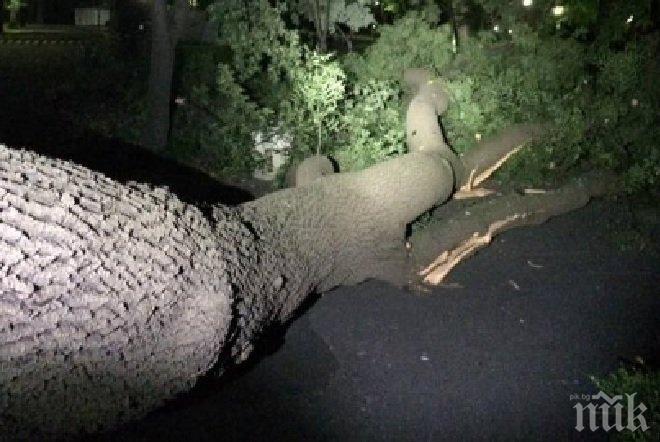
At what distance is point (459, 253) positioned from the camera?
4.49 m

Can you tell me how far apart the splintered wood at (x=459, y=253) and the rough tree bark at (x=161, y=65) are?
3329 millimetres

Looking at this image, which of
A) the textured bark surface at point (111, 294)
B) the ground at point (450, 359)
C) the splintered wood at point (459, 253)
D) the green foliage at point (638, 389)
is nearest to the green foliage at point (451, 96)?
the splintered wood at point (459, 253)

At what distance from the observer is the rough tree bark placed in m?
5.81

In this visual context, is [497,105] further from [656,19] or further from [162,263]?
[162,263]

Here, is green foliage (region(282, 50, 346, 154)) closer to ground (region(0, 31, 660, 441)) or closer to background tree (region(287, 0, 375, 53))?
background tree (region(287, 0, 375, 53))

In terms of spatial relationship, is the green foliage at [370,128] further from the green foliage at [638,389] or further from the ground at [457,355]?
the green foliage at [638,389]

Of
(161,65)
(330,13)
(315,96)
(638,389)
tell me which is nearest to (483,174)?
(315,96)

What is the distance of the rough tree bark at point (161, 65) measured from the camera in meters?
5.81

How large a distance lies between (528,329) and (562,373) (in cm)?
45

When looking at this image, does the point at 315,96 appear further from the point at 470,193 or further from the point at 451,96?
the point at 470,193

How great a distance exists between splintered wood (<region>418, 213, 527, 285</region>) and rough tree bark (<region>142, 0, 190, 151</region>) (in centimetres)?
333

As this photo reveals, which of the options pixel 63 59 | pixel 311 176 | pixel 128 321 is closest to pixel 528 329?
pixel 311 176

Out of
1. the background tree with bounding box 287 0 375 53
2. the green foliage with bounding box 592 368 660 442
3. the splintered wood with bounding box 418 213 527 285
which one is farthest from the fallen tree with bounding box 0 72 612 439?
the background tree with bounding box 287 0 375 53

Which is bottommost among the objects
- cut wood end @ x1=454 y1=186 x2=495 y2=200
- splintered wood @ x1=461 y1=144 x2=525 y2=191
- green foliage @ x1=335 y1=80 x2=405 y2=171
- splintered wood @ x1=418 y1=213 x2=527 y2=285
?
splintered wood @ x1=418 y1=213 x2=527 y2=285
